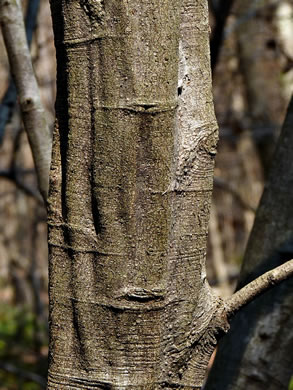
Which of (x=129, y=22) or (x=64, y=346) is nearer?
(x=129, y=22)

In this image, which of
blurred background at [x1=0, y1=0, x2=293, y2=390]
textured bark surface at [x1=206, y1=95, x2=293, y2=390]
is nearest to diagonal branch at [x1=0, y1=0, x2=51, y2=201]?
textured bark surface at [x1=206, y1=95, x2=293, y2=390]

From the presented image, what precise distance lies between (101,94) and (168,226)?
0.29 metres

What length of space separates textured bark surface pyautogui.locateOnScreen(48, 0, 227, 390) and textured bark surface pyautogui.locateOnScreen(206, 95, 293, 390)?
64cm

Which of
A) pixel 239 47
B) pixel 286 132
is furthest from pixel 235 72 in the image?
pixel 286 132

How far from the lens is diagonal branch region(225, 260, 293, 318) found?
1.20 m

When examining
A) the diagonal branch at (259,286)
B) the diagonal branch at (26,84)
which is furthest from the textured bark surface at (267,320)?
the diagonal branch at (26,84)

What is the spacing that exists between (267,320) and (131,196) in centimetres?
91

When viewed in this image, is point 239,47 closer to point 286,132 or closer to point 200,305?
point 286,132

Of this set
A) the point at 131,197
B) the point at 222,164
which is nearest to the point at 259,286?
the point at 131,197

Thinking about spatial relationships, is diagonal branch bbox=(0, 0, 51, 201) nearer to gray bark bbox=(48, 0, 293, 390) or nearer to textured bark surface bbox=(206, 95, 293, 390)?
gray bark bbox=(48, 0, 293, 390)

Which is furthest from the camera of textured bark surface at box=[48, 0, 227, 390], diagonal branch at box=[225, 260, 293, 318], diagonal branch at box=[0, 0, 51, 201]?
diagonal branch at box=[0, 0, 51, 201]

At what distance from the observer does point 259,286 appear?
48.1 inches

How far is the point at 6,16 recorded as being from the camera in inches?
71.1

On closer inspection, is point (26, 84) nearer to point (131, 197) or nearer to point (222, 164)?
point (131, 197)
